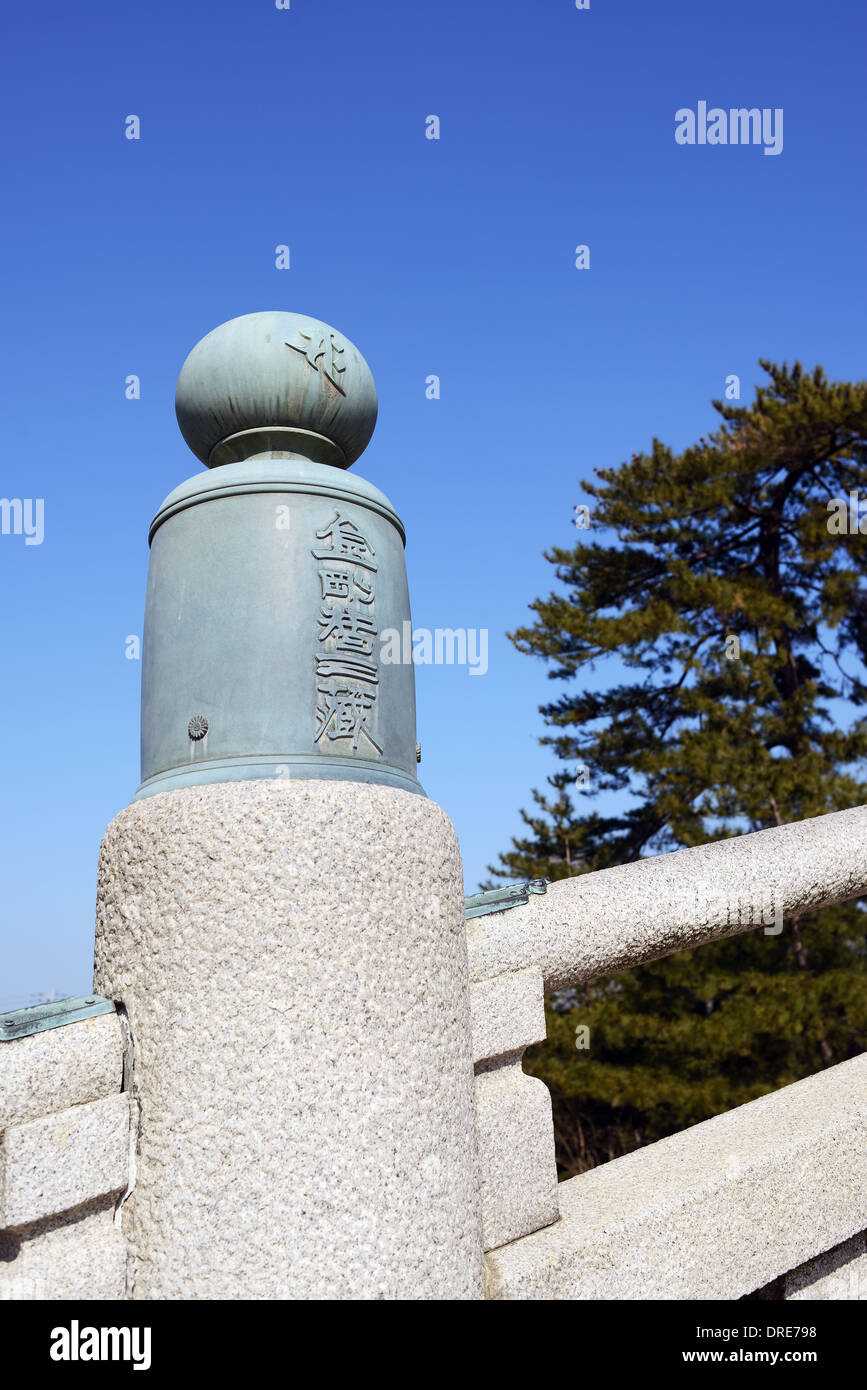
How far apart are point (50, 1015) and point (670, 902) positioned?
1.45 meters

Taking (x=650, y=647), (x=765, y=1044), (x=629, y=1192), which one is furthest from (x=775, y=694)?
(x=629, y=1192)

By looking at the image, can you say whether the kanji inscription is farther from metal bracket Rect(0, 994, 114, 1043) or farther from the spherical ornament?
metal bracket Rect(0, 994, 114, 1043)

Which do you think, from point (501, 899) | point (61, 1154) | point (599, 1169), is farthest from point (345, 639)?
point (599, 1169)

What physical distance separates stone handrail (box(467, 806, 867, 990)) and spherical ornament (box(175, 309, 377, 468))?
1.18 meters

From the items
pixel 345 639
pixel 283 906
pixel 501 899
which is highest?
pixel 345 639

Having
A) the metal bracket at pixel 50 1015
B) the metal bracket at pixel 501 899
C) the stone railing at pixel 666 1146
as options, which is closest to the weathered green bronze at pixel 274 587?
the metal bracket at pixel 501 899

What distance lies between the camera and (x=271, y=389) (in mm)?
2219

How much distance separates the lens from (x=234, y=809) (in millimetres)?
1839

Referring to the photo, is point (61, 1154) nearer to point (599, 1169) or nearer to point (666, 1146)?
point (599, 1169)

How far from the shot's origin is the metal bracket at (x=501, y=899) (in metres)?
2.23

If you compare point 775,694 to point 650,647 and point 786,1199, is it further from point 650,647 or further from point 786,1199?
point 786,1199

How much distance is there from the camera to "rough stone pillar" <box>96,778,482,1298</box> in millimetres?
1694

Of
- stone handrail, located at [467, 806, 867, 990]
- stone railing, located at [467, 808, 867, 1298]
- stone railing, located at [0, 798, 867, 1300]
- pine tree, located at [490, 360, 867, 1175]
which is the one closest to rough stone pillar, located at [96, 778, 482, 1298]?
stone railing, located at [0, 798, 867, 1300]

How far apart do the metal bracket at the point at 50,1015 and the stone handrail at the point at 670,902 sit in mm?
792
